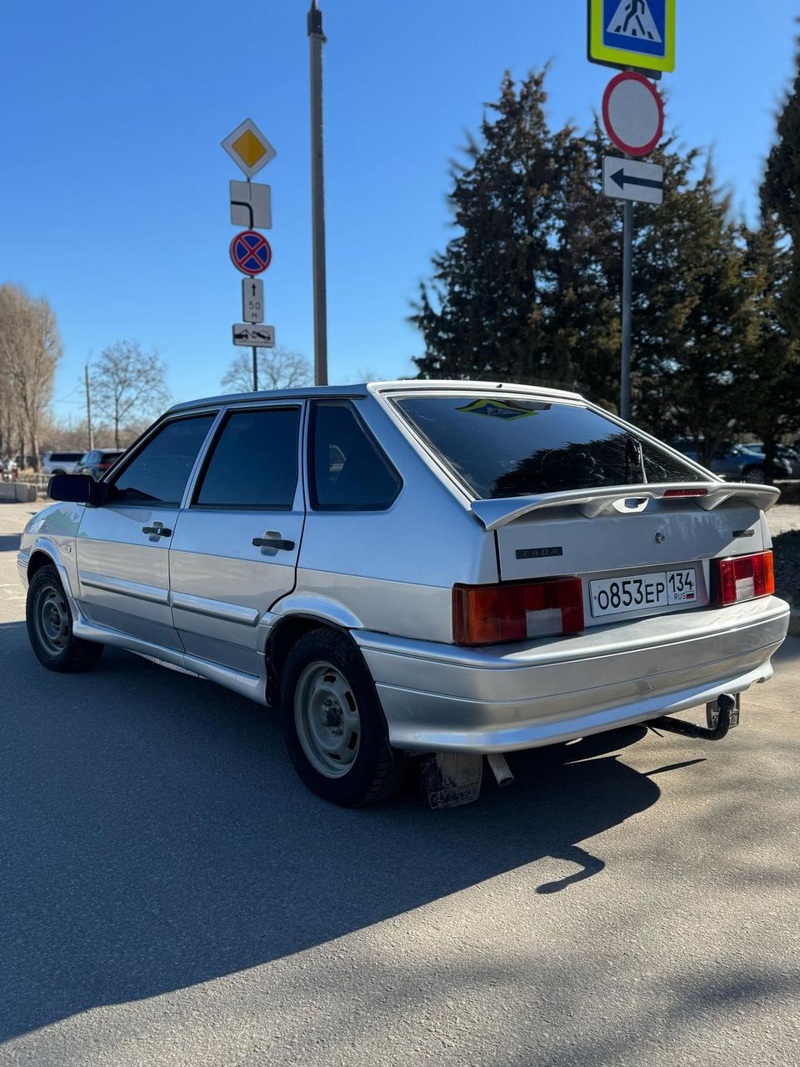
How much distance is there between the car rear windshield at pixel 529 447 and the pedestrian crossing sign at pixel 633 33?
14.0ft

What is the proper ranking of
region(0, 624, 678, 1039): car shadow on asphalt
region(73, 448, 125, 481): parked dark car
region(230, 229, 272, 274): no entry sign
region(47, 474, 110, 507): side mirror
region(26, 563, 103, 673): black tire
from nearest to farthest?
region(0, 624, 678, 1039): car shadow on asphalt
region(47, 474, 110, 507): side mirror
region(26, 563, 103, 673): black tire
region(230, 229, 272, 274): no entry sign
region(73, 448, 125, 481): parked dark car

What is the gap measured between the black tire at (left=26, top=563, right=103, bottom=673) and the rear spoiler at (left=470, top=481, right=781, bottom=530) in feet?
11.7

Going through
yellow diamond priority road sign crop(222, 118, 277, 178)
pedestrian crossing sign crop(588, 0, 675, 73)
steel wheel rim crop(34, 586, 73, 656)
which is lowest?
steel wheel rim crop(34, 586, 73, 656)

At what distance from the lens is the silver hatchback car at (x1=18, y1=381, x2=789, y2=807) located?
296cm

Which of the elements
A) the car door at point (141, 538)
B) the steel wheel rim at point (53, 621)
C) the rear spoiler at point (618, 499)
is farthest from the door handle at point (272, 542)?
the steel wheel rim at point (53, 621)

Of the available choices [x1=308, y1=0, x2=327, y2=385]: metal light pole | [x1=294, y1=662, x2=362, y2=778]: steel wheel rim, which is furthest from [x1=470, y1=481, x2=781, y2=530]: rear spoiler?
[x1=308, y1=0, x2=327, y2=385]: metal light pole

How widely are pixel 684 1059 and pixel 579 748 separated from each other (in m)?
2.16

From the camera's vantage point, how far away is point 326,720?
11.8ft

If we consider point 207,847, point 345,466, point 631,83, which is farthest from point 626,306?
point 207,847

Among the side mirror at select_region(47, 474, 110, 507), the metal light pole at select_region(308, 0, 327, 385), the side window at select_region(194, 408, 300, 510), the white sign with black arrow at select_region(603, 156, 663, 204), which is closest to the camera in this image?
the side window at select_region(194, 408, 300, 510)

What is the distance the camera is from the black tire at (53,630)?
18.7ft

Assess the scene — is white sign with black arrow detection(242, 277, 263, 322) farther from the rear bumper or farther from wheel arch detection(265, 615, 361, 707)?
the rear bumper

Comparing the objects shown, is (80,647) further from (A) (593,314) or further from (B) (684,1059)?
(A) (593,314)

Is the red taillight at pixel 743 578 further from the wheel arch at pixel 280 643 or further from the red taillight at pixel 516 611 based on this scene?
the wheel arch at pixel 280 643
